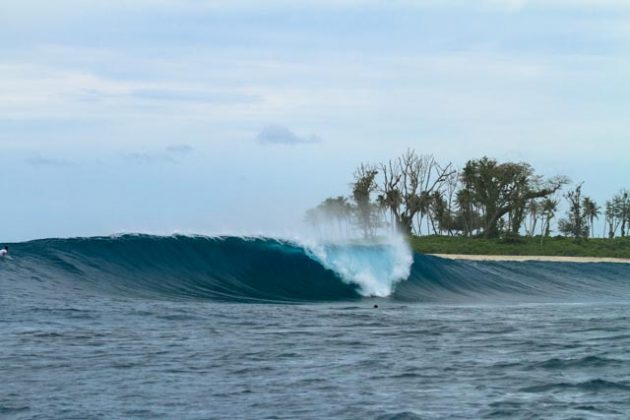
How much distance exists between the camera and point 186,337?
12961 millimetres

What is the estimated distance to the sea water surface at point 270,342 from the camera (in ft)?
29.0

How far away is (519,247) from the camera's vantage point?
173ft

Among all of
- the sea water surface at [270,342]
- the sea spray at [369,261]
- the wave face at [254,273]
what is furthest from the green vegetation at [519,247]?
the sea water surface at [270,342]

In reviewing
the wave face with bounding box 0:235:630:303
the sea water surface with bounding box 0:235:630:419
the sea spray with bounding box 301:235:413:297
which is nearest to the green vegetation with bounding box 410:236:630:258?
the wave face with bounding box 0:235:630:303

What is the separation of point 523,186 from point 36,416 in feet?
168

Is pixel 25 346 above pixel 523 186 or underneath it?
underneath

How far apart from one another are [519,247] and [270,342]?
41.9m

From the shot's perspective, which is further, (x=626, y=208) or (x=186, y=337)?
(x=626, y=208)

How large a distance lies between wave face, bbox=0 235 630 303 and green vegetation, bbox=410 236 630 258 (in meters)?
21.2

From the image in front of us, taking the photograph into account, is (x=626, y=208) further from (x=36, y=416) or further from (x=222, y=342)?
(x=36, y=416)

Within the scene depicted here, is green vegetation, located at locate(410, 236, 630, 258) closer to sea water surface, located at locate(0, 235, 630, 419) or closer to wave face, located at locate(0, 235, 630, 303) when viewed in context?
wave face, located at locate(0, 235, 630, 303)

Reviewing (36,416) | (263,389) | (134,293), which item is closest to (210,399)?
(263,389)

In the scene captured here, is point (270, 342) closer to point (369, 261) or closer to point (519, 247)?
point (369, 261)

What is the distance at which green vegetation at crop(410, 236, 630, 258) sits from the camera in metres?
52.0
